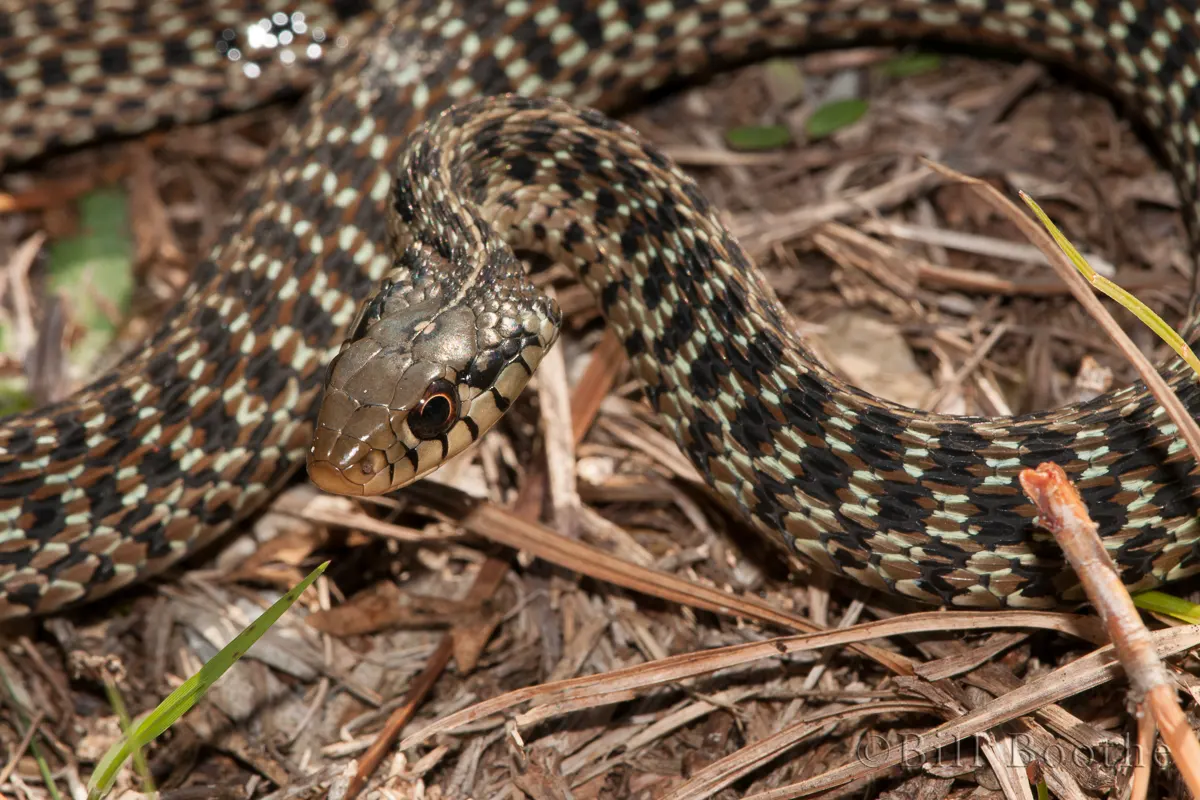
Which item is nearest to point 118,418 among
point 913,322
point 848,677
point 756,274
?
point 756,274

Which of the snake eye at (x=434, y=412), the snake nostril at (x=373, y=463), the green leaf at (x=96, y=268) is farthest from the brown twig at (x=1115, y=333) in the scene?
the green leaf at (x=96, y=268)

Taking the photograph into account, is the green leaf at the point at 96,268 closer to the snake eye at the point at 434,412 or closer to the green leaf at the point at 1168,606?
the snake eye at the point at 434,412

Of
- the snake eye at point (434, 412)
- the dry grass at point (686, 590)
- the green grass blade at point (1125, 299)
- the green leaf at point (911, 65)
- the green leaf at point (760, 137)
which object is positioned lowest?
the dry grass at point (686, 590)

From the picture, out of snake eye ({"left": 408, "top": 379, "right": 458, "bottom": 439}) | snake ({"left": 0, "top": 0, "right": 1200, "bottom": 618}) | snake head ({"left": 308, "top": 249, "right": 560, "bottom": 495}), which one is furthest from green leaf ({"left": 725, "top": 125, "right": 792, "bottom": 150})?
snake eye ({"left": 408, "top": 379, "right": 458, "bottom": 439})

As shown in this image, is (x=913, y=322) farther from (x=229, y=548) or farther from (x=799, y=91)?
(x=229, y=548)

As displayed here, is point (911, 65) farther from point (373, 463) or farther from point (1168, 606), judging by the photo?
point (373, 463)

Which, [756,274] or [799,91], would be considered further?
[799,91]
